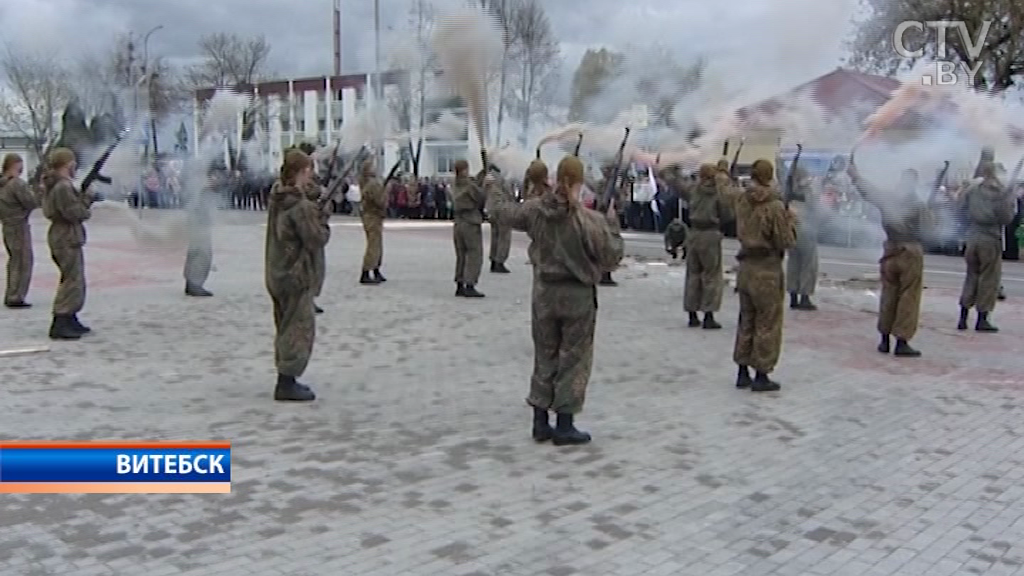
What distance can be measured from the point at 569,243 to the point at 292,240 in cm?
222

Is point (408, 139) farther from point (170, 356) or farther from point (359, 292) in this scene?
point (170, 356)

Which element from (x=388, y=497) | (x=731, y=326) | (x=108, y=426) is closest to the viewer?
(x=388, y=497)

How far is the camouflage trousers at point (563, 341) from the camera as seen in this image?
6.09 meters

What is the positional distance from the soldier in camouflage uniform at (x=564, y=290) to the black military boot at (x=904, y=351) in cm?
457

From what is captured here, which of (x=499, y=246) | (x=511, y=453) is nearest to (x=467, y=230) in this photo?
(x=499, y=246)

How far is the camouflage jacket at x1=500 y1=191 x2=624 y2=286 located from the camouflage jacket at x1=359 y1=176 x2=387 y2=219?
842 centimetres

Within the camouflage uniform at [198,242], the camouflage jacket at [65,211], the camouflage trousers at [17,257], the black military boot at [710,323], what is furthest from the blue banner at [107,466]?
the camouflage uniform at [198,242]

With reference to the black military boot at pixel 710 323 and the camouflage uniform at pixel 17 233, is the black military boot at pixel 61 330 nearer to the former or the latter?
the camouflage uniform at pixel 17 233

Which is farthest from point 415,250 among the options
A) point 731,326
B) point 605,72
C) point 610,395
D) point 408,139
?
point 610,395

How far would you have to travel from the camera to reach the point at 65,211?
9422 millimetres

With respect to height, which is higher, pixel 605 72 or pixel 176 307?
pixel 605 72

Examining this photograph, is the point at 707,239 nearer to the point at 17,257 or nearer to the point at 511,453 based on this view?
the point at 511,453

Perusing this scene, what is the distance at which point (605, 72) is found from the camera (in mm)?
12672

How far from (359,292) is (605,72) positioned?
446 cm
